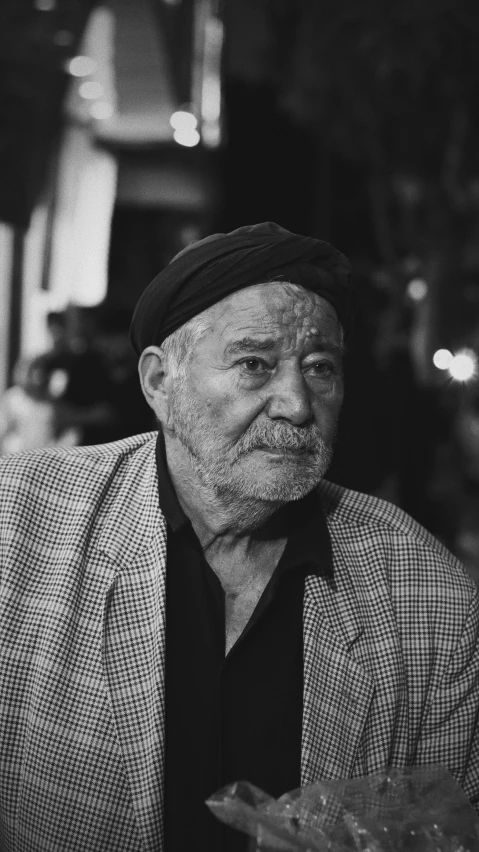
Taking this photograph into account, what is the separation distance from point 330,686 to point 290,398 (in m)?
0.62

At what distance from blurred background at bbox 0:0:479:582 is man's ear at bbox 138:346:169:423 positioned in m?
1.51

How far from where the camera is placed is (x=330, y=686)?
2.01m

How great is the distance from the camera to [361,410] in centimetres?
468

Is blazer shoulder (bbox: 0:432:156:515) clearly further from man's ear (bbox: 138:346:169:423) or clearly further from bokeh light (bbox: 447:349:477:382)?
bokeh light (bbox: 447:349:477:382)

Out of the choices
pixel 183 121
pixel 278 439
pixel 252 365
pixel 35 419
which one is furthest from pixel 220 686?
pixel 183 121

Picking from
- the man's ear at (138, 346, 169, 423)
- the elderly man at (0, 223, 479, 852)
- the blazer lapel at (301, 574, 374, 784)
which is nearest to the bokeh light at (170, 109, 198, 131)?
the man's ear at (138, 346, 169, 423)

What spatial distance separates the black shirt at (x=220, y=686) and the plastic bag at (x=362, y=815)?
0.47 metres

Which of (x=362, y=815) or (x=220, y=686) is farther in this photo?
(x=220, y=686)

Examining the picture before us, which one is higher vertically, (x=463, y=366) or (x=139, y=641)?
(x=463, y=366)

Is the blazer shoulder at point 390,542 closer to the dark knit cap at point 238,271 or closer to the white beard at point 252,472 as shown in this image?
the white beard at point 252,472

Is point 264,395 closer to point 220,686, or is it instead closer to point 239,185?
point 220,686

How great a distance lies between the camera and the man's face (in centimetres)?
192

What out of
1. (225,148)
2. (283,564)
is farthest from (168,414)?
(225,148)

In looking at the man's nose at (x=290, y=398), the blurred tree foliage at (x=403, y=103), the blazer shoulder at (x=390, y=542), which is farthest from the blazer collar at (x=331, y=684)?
the blurred tree foliage at (x=403, y=103)
